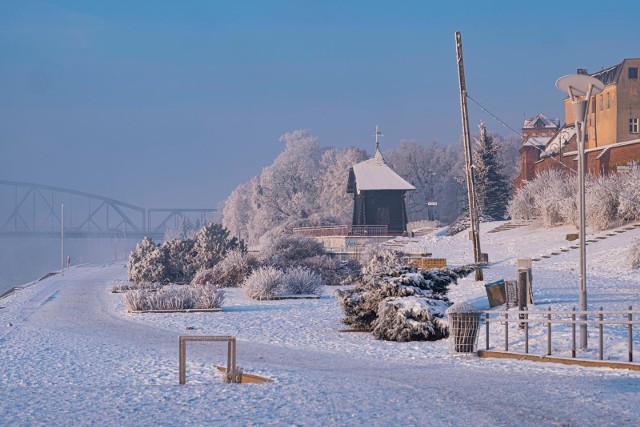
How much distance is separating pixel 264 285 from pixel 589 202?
2140 centimetres

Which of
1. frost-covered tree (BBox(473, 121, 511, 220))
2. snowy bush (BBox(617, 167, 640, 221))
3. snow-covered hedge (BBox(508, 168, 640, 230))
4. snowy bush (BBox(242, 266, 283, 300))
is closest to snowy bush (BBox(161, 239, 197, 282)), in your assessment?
snowy bush (BBox(242, 266, 283, 300))

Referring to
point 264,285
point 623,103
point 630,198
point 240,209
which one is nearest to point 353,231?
point 630,198

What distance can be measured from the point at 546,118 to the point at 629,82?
42062 mm

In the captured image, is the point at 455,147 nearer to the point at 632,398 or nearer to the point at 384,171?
the point at 384,171

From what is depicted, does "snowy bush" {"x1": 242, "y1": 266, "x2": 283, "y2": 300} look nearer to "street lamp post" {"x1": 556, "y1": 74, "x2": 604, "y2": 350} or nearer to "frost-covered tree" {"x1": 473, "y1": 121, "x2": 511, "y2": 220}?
"street lamp post" {"x1": 556, "y1": 74, "x2": 604, "y2": 350}

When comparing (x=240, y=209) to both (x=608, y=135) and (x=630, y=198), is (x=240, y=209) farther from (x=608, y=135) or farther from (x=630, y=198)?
(x=630, y=198)

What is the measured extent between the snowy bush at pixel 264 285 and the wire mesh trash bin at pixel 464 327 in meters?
15.2

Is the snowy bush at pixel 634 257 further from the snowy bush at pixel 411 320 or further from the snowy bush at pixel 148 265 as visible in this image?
the snowy bush at pixel 148 265

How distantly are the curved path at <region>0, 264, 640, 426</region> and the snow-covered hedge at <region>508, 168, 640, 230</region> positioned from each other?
88.0 feet

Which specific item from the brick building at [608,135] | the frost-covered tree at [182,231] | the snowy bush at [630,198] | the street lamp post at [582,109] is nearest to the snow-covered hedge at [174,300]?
the street lamp post at [582,109]

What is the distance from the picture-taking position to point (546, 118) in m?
107

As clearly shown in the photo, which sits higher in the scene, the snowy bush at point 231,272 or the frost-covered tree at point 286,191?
the frost-covered tree at point 286,191

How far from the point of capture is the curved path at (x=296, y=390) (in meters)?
9.96

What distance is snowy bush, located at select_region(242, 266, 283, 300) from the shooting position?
101 feet
